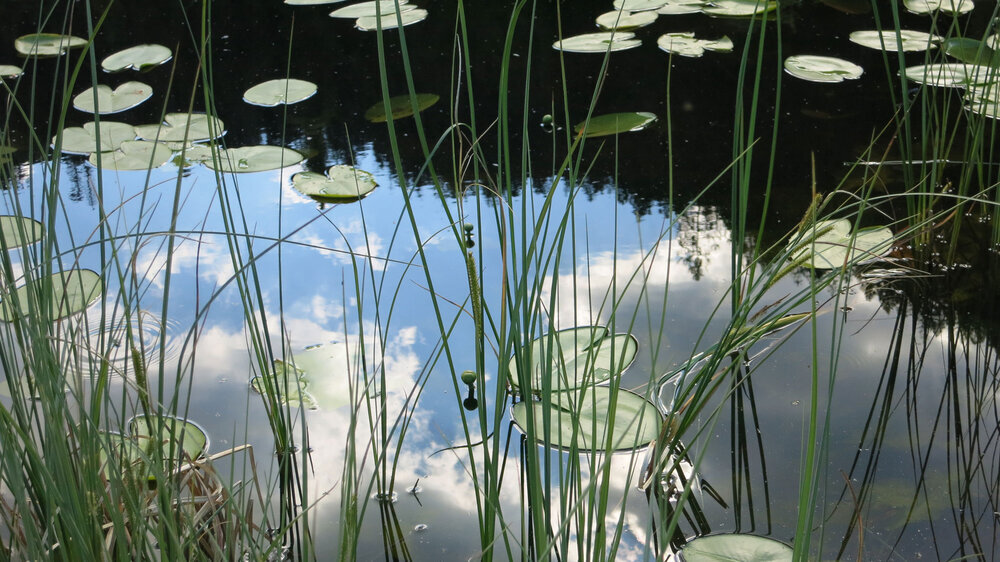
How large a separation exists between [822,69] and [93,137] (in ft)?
5.97

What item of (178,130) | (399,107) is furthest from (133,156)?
(399,107)

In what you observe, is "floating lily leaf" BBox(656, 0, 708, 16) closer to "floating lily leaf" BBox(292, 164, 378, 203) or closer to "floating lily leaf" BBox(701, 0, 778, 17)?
"floating lily leaf" BBox(701, 0, 778, 17)

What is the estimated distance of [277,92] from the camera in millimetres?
2240

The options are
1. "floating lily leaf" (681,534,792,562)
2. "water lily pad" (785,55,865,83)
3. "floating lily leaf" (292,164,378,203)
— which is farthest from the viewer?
"water lily pad" (785,55,865,83)

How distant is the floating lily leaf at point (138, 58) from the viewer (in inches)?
96.8

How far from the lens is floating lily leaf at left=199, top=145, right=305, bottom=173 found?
190cm

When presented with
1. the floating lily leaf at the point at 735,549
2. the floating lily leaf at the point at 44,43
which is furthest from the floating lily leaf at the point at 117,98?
the floating lily leaf at the point at 735,549

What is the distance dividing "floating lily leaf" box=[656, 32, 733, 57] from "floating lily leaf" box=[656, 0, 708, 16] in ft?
0.74

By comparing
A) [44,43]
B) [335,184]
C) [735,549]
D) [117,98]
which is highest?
[44,43]

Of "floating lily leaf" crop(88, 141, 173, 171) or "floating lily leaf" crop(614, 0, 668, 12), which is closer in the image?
"floating lily leaf" crop(88, 141, 173, 171)

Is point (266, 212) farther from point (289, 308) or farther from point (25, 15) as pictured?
point (25, 15)

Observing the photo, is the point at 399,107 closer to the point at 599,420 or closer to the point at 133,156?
the point at 133,156

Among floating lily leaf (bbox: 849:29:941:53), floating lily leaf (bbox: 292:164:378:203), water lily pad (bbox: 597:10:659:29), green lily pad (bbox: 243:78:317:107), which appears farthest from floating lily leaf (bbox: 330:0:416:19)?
floating lily leaf (bbox: 849:29:941:53)

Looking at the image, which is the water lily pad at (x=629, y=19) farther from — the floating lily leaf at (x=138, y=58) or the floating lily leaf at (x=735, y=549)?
the floating lily leaf at (x=735, y=549)
